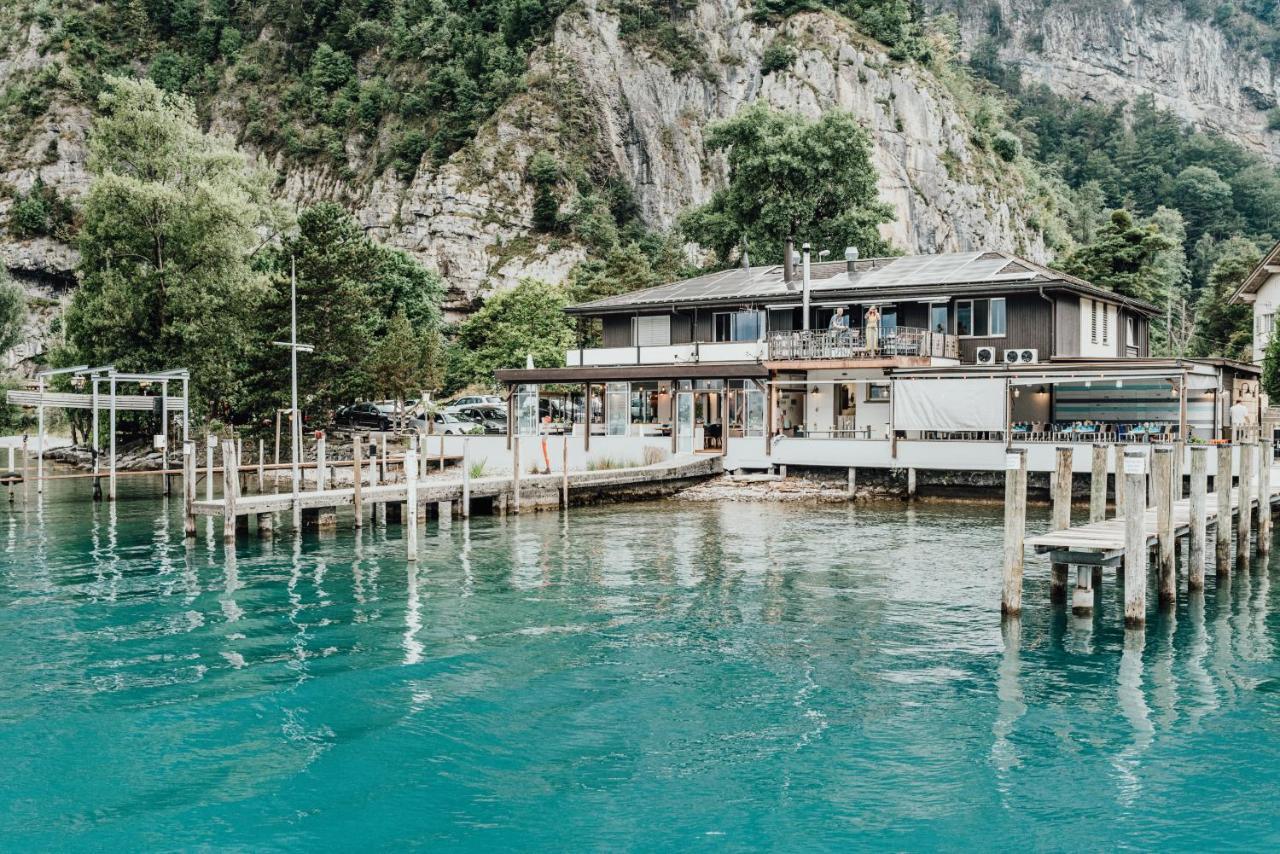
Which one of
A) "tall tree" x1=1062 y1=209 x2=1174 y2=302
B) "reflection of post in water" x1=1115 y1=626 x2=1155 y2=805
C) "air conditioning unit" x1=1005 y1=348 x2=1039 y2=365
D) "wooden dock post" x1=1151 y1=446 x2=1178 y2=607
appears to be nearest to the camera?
"reflection of post in water" x1=1115 y1=626 x2=1155 y2=805

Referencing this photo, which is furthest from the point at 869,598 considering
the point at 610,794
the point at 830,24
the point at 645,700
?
the point at 830,24

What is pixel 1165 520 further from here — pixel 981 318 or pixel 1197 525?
pixel 981 318

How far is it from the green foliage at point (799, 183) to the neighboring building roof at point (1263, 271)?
2035 centimetres

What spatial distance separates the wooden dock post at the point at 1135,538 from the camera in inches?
632

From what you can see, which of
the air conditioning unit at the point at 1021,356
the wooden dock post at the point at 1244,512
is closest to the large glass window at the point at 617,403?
the air conditioning unit at the point at 1021,356

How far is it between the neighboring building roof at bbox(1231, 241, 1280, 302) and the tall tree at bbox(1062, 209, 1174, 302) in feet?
43.9

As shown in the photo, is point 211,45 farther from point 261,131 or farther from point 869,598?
point 869,598

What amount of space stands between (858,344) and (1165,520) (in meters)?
25.2

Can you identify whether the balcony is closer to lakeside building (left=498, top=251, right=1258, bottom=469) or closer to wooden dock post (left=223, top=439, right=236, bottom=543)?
lakeside building (left=498, top=251, right=1258, bottom=469)

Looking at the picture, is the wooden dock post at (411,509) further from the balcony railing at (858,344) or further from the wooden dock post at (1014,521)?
the balcony railing at (858,344)

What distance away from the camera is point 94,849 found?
9859mm

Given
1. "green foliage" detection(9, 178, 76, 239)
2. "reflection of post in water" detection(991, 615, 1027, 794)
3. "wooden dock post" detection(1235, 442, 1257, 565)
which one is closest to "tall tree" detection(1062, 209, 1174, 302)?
"wooden dock post" detection(1235, 442, 1257, 565)

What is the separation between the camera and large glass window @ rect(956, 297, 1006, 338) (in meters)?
43.2

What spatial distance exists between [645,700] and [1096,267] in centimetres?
6193
